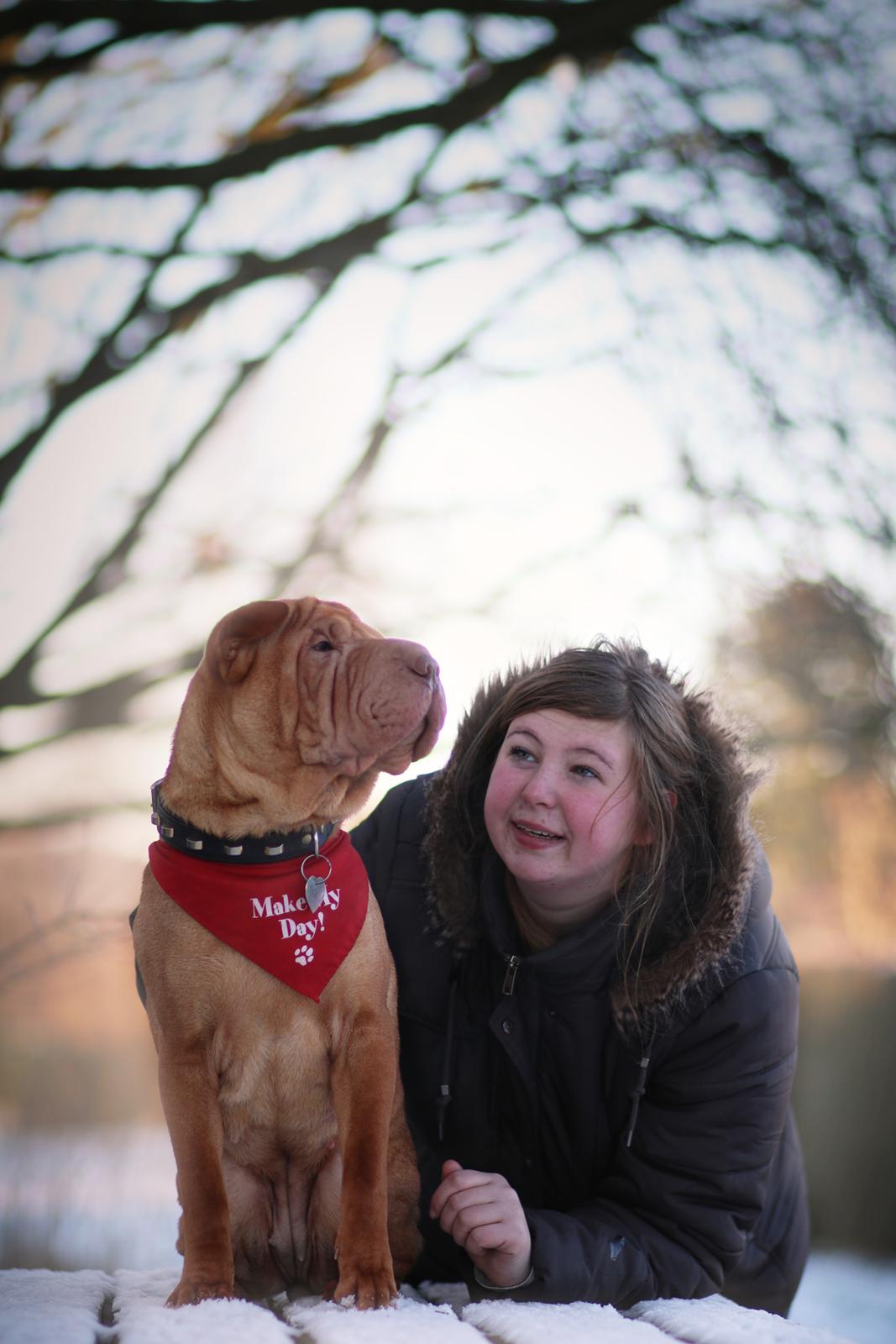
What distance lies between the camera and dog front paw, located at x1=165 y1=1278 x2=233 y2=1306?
4.91 ft

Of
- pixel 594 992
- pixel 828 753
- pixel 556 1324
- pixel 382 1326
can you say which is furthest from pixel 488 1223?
pixel 828 753

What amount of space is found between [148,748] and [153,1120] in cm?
134

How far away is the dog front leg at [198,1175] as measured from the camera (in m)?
1.52

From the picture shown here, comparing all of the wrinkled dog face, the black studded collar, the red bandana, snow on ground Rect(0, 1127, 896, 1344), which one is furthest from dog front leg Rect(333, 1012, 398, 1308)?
snow on ground Rect(0, 1127, 896, 1344)

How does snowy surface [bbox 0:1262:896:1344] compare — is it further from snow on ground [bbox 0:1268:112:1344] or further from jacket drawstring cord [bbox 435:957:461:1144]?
jacket drawstring cord [bbox 435:957:461:1144]

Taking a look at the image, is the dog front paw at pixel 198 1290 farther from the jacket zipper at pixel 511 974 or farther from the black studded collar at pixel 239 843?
the jacket zipper at pixel 511 974

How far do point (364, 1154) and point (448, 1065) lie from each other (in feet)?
1.53

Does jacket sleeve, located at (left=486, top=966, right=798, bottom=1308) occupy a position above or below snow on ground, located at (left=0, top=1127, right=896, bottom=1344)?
above

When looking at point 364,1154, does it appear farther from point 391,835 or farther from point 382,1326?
point 391,835

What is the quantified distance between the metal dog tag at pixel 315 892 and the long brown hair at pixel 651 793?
459mm

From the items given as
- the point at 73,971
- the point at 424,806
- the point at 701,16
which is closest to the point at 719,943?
the point at 424,806

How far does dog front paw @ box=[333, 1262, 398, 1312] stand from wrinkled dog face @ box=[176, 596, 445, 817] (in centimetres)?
68

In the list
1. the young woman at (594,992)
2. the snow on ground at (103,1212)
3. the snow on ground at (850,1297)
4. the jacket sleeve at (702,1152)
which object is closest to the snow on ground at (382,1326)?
the young woman at (594,992)

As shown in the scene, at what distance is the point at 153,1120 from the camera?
148 inches
